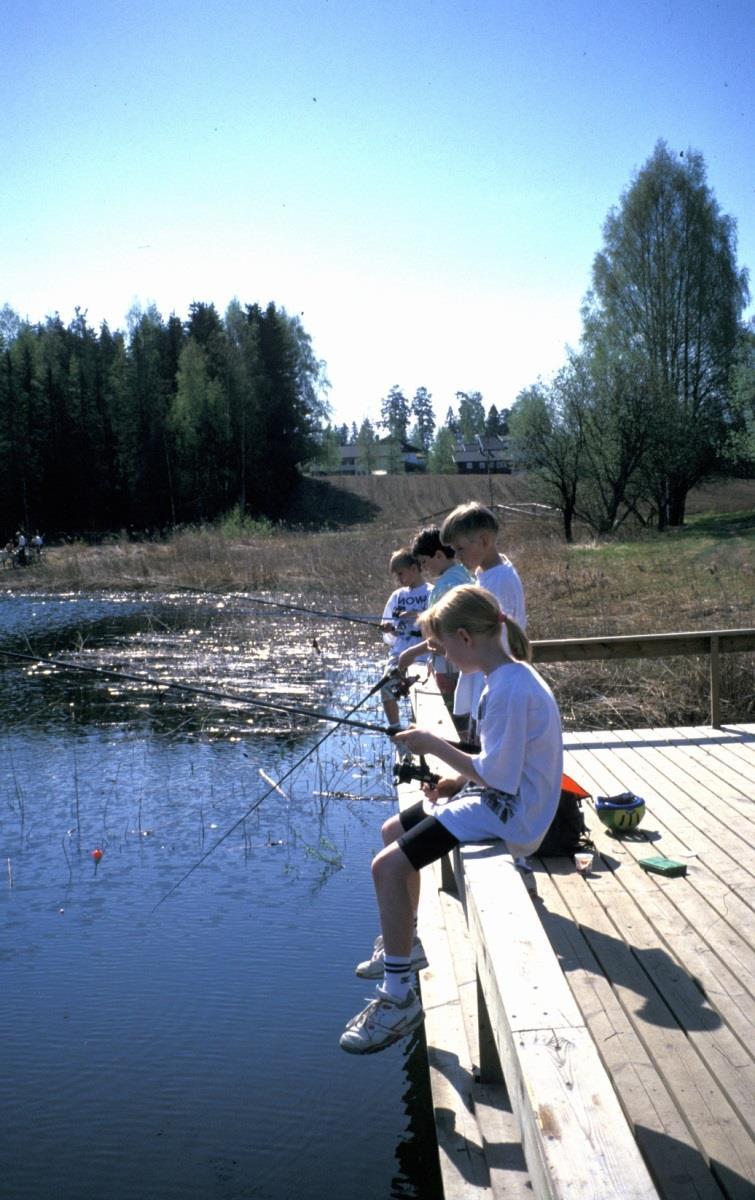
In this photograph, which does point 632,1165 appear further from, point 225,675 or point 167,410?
point 167,410

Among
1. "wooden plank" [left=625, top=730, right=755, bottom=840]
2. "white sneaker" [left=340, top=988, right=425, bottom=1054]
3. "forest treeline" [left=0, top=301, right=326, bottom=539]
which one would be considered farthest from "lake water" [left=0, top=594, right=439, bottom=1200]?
"forest treeline" [left=0, top=301, right=326, bottom=539]

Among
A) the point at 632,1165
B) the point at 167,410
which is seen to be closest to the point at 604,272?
the point at 167,410

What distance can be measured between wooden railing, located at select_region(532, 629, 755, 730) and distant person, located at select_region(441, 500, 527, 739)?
2.49 meters

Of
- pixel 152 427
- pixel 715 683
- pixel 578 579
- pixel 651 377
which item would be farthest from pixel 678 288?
pixel 715 683

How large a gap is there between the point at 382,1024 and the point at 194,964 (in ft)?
8.31

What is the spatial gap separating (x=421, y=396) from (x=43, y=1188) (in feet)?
477

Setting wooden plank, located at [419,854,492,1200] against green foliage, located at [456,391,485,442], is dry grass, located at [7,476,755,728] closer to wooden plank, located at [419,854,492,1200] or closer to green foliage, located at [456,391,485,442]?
wooden plank, located at [419,854,492,1200]

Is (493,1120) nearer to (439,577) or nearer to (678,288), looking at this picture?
(439,577)

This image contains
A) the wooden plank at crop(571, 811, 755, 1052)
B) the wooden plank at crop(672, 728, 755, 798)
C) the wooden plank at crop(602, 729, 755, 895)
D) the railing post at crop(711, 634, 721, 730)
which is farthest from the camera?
the railing post at crop(711, 634, 721, 730)

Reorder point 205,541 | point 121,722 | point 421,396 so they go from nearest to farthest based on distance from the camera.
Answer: point 121,722, point 205,541, point 421,396

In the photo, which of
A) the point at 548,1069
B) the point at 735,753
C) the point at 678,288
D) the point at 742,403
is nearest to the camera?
the point at 548,1069

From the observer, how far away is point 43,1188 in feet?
12.9

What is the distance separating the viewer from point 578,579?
1827cm

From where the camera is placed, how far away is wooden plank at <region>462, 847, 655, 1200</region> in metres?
1.81
